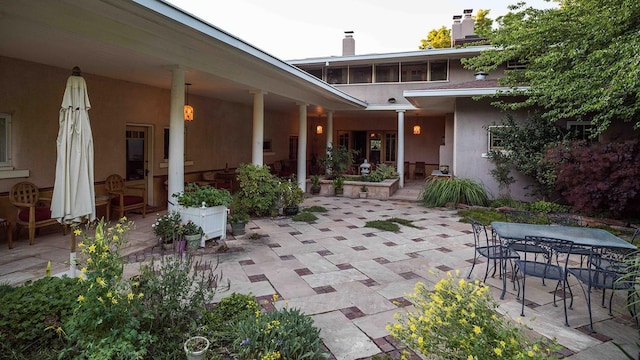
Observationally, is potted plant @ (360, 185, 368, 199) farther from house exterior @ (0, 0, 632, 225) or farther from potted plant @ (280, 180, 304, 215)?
potted plant @ (280, 180, 304, 215)

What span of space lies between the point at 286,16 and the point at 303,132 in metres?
6.46

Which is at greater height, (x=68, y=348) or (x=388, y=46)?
(x=388, y=46)

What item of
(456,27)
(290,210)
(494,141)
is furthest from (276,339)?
(456,27)

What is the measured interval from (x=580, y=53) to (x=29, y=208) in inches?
419

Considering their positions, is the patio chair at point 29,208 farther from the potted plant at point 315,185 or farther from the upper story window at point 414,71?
the upper story window at point 414,71

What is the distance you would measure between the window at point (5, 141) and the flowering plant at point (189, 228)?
10.3 feet

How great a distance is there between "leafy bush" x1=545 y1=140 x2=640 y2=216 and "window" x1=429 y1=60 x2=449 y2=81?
622 centimetres

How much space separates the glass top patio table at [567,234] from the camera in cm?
373

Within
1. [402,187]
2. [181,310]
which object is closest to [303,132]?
[402,187]

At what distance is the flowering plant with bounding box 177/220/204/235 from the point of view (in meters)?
5.38

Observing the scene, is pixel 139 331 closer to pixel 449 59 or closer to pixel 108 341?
pixel 108 341

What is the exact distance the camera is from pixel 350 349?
9.27 ft

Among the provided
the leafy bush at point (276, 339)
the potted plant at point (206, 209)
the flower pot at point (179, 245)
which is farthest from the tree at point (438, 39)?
the leafy bush at point (276, 339)

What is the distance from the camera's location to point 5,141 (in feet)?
18.7
